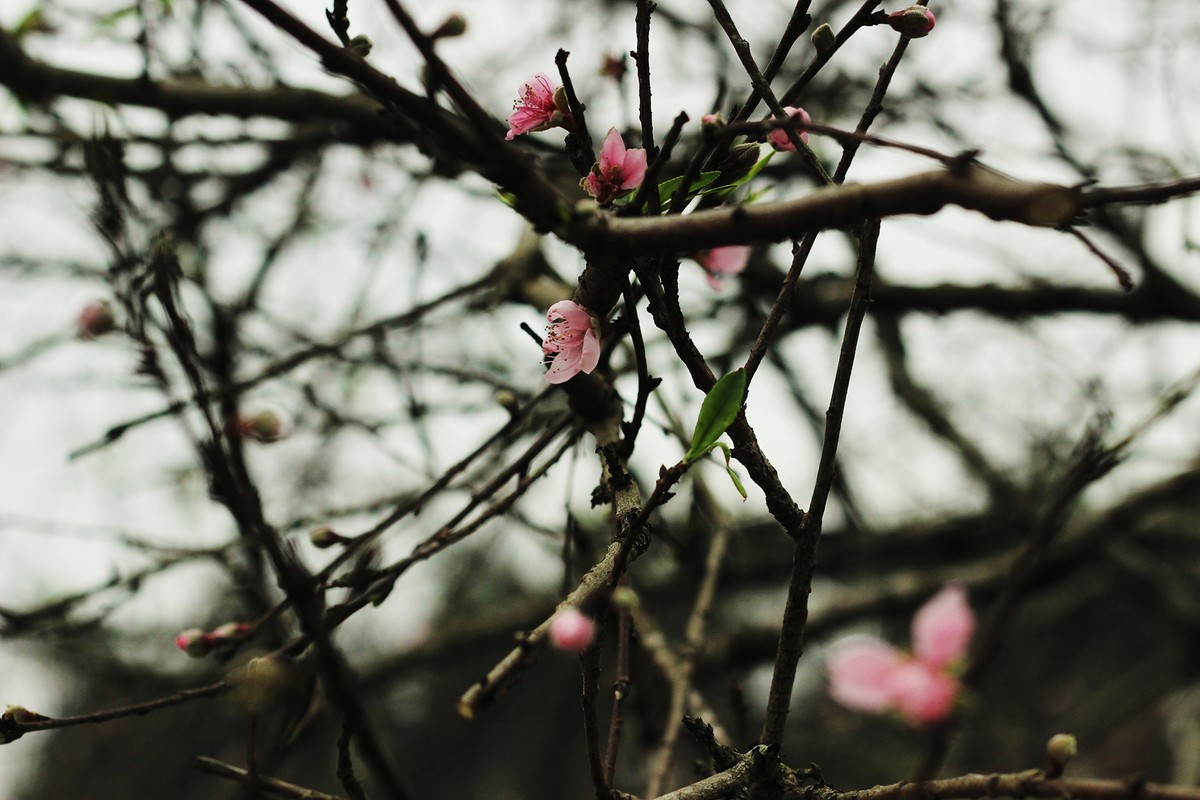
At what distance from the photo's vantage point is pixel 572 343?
115 cm

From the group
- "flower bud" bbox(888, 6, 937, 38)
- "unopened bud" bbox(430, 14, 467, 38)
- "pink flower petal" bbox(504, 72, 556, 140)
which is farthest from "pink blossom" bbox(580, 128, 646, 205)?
"flower bud" bbox(888, 6, 937, 38)

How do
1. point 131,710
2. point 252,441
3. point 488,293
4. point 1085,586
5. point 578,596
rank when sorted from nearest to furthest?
point 578,596
point 131,710
point 488,293
point 252,441
point 1085,586

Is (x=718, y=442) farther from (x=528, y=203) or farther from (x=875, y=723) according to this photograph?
(x=875, y=723)

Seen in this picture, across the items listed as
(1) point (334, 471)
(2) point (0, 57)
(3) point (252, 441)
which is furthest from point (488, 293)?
(1) point (334, 471)

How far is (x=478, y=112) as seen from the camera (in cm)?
71

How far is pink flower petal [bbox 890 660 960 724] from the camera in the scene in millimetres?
967

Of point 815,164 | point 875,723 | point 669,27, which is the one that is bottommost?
point 815,164

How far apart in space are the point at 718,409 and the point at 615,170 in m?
0.33

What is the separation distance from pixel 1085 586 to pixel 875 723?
1238 mm

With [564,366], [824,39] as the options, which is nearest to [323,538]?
[564,366]

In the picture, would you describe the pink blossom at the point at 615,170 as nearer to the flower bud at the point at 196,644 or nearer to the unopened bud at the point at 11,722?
the flower bud at the point at 196,644

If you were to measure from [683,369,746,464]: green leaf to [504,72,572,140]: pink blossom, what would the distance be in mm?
414

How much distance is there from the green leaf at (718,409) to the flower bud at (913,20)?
493 mm

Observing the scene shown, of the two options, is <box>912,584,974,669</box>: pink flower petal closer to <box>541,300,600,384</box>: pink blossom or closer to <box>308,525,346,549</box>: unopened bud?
<box>541,300,600,384</box>: pink blossom
